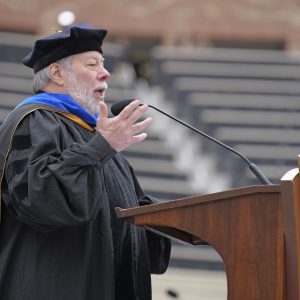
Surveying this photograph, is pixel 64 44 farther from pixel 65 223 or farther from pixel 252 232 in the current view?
pixel 252 232

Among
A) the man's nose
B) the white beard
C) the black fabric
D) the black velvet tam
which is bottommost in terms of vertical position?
the black fabric

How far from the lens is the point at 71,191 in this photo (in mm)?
3307

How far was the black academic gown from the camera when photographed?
332 cm

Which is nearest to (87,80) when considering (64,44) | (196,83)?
(64,44)

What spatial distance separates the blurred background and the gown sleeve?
4309 millimetres

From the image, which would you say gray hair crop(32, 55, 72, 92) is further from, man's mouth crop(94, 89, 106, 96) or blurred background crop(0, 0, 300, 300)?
blurred background crop(0, 0, 300, 300)

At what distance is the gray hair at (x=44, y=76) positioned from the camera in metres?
3.75

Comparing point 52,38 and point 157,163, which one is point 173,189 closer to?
point 157,163

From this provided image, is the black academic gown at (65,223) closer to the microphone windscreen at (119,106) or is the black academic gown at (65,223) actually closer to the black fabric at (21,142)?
the black fabric at (21,142)

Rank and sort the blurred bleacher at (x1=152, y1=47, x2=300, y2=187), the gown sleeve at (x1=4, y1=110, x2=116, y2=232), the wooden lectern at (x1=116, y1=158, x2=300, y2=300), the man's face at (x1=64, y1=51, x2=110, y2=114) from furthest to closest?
the blurred bleacher at (x1=152, y1=47, x2=300, y2=187)
the man's face at (x1=64, y1=51, x2=110, y2=114)
the gown sleeve at (x1=4, y1=110, x2=116, y2=232)
the wooden lectern at (x1=116, y1=158, x2=300, y2=300)

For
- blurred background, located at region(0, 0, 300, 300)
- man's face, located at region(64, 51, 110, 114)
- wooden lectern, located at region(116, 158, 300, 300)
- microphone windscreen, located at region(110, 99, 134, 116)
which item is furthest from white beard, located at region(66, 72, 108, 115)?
blurred background, located at region(0, 0, 300, 300)

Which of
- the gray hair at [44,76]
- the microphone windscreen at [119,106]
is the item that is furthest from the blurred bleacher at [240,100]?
the microphone windscreen at [119,106]

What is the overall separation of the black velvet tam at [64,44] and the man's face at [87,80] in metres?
0.03

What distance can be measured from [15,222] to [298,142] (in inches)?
318
